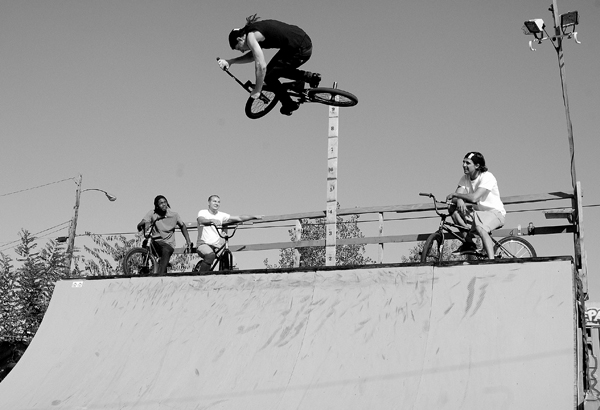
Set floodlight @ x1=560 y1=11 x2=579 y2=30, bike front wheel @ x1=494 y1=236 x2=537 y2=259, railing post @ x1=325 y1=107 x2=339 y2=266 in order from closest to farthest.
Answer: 1. bike front wheel @ x1=494 y1=236 x2=537 y2=259
2. railing post @ x1=325 y1=107 x2=339 y2=266
3. floodlight @ x1=560 y1=11 x2=579 y2=30

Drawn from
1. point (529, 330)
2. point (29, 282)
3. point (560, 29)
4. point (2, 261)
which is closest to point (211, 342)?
point (529, 330)

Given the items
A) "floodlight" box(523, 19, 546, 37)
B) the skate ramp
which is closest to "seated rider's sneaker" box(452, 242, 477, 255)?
the skate ramp

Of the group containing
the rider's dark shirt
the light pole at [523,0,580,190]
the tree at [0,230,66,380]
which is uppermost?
the light pole at [523,0,580,190]

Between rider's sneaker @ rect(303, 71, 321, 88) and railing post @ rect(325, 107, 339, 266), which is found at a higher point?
rider's sneaker @ rect(303, 71, 321, 88)

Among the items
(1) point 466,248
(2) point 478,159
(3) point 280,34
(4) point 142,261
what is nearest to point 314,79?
(3) point 280,34

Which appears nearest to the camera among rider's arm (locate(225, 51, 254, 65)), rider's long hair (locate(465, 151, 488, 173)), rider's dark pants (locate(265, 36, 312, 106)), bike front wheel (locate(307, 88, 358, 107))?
rider's dark pants (locate(265, 36, 312, 106))

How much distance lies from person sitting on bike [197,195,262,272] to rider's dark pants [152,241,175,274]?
62 cm

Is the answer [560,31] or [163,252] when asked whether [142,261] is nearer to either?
[163,252]

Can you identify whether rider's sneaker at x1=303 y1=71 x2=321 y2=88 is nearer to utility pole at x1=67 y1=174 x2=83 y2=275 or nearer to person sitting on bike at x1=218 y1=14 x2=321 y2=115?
person sitting on bike at x1=218 y1=14 x2=321 y2=115

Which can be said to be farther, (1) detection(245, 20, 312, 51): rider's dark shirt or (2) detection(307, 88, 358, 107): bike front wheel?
(2) detection(307, 88, 358, 107): bike front wheel

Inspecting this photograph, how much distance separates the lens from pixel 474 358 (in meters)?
5.45

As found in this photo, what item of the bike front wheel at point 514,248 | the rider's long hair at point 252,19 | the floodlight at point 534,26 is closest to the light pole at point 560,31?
the floodlight at point 534,26

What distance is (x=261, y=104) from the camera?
750cm

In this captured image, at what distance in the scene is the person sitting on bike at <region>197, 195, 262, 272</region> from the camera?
995cm
